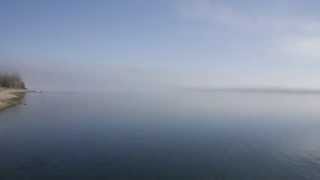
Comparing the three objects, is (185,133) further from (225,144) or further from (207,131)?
(225,144)

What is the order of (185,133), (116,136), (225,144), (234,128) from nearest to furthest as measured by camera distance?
(225,144)
(116,136)
(185,133)
(234,128)

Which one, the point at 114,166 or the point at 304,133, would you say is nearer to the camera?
the point at 114,166

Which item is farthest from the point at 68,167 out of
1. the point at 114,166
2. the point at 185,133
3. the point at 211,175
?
the point at 185,133

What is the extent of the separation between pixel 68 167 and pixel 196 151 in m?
14.5

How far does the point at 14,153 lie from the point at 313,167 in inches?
1139

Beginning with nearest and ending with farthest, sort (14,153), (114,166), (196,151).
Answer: (114,166), (14,153), (196,151)

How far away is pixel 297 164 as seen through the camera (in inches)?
1417

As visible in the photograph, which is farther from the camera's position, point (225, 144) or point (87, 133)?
point (87, 133)

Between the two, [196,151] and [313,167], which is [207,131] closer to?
[196,151]

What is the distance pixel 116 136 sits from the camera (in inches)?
2046

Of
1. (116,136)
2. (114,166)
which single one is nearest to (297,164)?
(114,166)

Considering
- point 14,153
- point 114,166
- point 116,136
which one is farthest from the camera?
point 116,136

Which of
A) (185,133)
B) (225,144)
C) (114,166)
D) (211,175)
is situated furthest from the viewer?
(185,133)

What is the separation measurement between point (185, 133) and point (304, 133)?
1790cm
